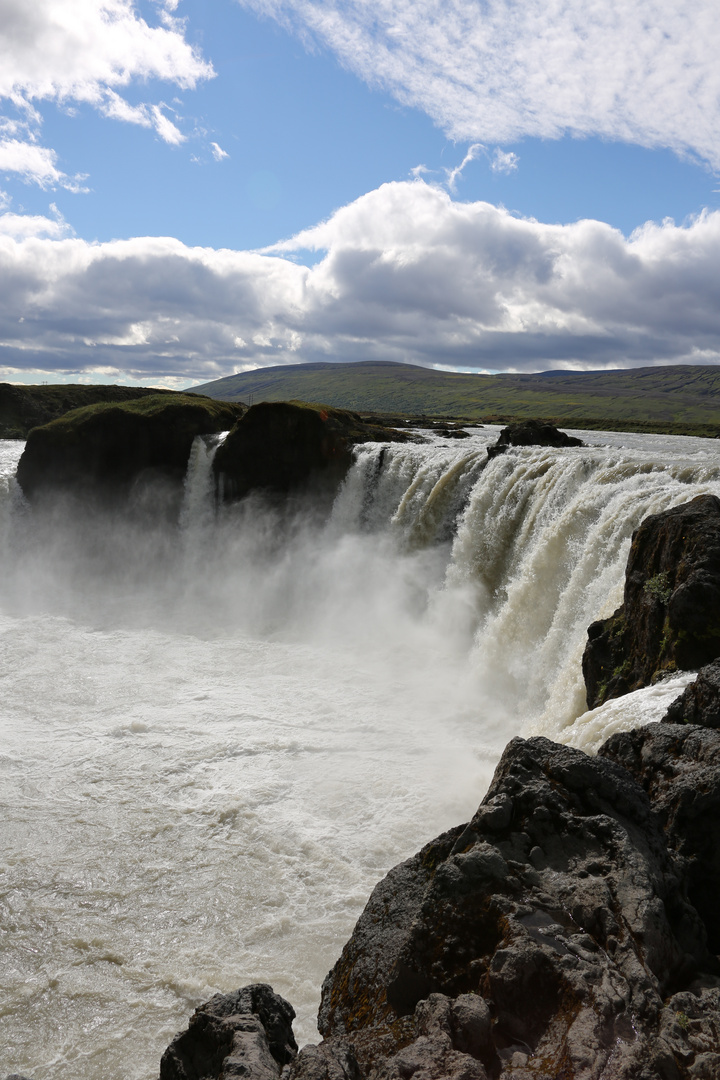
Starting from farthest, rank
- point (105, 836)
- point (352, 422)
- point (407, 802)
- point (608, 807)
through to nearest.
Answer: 1. point (352, 422)
2. point (407, 802)
3. point (105, 836)
4. point (608, 807)

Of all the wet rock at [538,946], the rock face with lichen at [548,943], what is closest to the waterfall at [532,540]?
the rock face with lichen at [548,943]

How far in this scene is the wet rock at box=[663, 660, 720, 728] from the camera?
25.3 ft

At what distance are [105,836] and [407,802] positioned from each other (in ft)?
20.3

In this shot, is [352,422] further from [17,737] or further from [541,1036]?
[541,1036]

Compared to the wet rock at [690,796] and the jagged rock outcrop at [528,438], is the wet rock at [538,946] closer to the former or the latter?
the wet rock at [690,796]

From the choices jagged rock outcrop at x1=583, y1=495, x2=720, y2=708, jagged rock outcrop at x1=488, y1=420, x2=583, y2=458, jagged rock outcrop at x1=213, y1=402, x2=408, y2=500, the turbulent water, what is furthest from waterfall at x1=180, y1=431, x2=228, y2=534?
jagged rock outcrop at x1=583, y1=495, x2=720, y2=708

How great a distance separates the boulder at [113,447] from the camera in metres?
36.5

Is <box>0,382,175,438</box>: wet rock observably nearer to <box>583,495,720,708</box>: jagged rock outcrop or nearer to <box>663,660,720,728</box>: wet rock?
<box>583,495,720,708</box>: jagged rock outcrop

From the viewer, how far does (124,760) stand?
1589 cm

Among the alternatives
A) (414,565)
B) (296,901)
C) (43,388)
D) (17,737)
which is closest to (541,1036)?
(296,901)

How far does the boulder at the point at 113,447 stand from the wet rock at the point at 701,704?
31.7 meters

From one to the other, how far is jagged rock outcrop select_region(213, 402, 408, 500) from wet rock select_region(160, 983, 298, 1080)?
86.8ft

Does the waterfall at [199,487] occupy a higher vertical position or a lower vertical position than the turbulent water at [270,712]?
higher

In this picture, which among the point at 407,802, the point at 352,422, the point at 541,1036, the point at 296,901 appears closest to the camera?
the point at 541,1036
